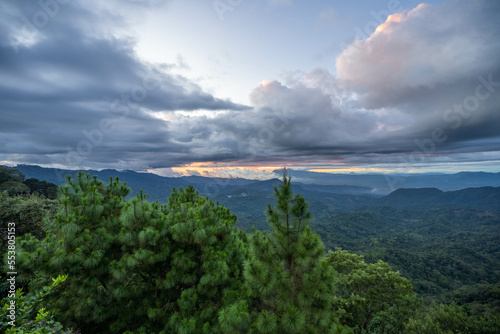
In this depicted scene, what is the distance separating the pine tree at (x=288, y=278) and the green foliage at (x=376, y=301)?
13520mm

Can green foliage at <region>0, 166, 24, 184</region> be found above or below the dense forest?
above

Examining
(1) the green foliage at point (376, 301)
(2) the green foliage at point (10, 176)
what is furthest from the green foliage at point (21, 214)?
(2) the green foliage at point (10, 176)

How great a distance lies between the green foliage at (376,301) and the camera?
16438 millimetres

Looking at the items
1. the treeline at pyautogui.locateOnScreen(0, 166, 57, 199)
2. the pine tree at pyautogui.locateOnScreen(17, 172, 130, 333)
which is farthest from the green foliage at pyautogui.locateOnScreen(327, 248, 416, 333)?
the treeline at pyautogui.locateOnScreen(0, 166, 57, 199)

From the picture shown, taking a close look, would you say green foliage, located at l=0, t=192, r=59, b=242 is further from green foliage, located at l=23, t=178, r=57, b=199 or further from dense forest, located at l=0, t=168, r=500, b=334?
green foliage, located at l=23, t=178, r=57, b=199

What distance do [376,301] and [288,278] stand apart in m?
19.3

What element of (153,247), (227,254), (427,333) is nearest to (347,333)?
(227,254)

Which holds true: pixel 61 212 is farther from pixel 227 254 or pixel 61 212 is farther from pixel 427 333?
pixel 427 333

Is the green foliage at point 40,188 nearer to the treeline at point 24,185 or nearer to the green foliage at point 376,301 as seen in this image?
the treeline at point 24,185

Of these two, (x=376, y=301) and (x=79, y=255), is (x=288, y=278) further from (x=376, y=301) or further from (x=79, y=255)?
(x=376, y=301)

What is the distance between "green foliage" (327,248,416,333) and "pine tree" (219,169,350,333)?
44.4ft

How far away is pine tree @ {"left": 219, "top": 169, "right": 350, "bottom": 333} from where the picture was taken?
5445 mm

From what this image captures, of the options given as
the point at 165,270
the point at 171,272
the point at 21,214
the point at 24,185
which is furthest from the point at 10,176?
the point at 171,272

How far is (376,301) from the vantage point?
19.1 m
